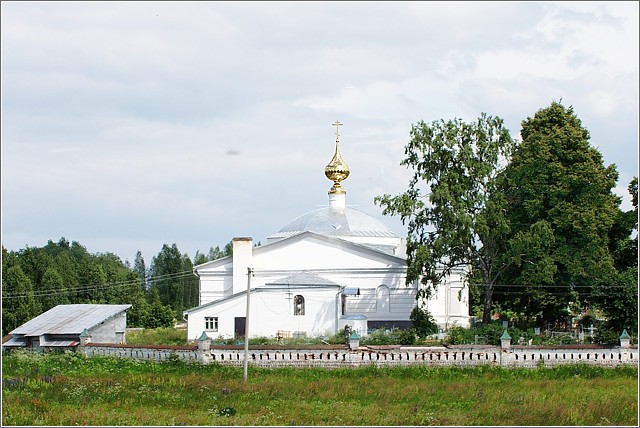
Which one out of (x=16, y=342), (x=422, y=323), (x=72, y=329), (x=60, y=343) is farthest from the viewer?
(x=422, y=323)

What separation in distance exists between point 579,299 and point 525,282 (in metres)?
1.98

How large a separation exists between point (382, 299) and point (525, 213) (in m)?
6.86

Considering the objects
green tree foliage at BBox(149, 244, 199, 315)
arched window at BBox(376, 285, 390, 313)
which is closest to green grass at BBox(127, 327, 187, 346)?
arched window at BBox(376, 285, 390, 313)

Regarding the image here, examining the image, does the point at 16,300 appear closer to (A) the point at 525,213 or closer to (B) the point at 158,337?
(B) the point at 158,337

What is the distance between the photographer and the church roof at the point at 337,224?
4162 centimetres

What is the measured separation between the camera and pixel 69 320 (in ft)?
104

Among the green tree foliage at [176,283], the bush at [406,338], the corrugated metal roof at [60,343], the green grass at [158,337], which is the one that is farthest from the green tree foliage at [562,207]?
the green tree foliage at [176,283]

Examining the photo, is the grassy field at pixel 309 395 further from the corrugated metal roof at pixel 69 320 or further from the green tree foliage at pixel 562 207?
the green tree foliage at pixel 562 207

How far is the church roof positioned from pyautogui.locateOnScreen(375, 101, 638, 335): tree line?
8.13 m

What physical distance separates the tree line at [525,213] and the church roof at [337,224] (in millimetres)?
8133

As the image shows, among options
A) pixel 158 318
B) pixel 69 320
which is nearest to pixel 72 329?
pixel 69 320

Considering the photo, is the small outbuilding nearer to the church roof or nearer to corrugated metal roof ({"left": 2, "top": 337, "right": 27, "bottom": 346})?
corrugated metal roof ({"left": 2, "top": 337, "right": 27, "bottom": 346})

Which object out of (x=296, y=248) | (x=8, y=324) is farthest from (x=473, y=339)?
(x=8, y=324)

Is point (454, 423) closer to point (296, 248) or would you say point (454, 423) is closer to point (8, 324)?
point (296, 248)
